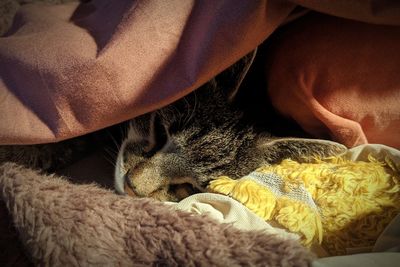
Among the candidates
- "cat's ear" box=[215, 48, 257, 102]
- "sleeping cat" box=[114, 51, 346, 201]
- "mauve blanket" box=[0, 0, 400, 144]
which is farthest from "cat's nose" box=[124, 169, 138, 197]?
"cat's ear" box=[215, 48, 257, 102]

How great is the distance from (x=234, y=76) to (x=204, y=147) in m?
0.16

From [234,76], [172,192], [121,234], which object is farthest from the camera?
[172,192]

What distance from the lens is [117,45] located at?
0.67m

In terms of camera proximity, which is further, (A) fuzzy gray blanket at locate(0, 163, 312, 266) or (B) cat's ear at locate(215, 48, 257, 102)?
(B) cat's ear at locate(215, 48, 257, 102)

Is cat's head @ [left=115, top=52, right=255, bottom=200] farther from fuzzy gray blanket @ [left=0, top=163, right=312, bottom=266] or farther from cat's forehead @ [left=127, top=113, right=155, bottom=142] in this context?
fuzzy gray blanket @ [left=0, top=163, right=312, bottom=266]

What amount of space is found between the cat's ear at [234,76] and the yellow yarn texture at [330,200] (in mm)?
187

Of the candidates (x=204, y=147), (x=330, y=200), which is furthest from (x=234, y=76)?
(x=330, y=200)

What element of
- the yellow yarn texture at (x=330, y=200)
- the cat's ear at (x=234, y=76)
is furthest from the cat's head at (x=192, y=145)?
the yellow yarn texture at (x=330, y=200)

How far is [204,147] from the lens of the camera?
31.9 inches

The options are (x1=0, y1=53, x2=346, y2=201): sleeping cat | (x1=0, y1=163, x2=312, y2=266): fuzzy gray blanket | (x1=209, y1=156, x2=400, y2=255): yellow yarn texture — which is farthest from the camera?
(x1=0, y1=53, x2=346, y2=201): sleeping cat

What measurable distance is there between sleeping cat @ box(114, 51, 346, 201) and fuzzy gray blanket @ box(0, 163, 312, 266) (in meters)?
0.19

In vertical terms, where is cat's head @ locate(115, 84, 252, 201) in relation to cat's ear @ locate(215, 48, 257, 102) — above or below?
below

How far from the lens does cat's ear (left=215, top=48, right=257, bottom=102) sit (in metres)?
0.72

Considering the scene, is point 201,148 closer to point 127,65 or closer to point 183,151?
point 183,151
